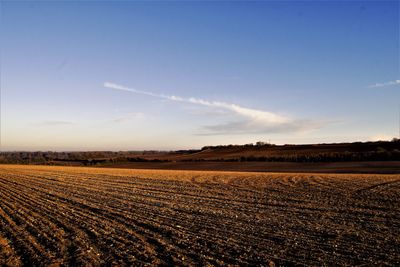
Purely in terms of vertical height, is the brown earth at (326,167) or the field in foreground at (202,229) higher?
the brown earth at (326,167)

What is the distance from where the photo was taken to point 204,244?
9797mm

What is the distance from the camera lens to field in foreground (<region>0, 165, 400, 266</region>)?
876 cm

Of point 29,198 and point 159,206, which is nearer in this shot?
point 159,206

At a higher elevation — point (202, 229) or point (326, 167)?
point (326, 167)

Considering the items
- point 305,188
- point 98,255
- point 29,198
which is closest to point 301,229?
point 98,255

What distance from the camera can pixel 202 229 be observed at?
1153 cm

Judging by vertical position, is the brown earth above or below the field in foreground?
above

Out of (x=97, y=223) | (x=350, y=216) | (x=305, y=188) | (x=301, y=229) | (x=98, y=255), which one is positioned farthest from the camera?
(x=305, y=188)

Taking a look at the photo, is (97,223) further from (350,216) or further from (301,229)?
(350,216)

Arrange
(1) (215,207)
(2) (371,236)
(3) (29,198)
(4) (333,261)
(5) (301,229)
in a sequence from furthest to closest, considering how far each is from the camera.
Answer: (3) (29,198) < (1) (215,207) < (5) (301,229) < (2) (371,236) < (4) (333,261)

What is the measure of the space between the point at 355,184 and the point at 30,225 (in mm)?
18391

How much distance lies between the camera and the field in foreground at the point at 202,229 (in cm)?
876

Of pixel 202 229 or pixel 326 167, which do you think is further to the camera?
pixel 326 167

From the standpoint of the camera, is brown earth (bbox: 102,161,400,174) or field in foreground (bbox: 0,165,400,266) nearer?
field in foreground (bbox: 0,165,400,266)
